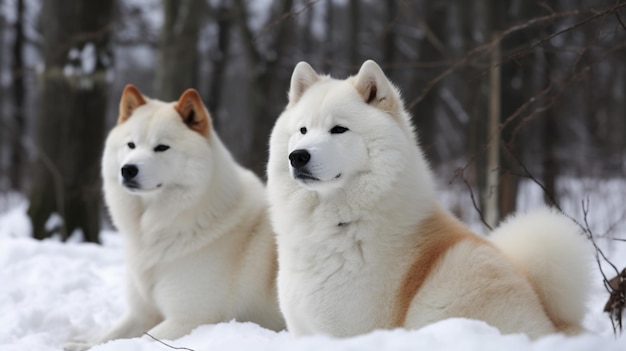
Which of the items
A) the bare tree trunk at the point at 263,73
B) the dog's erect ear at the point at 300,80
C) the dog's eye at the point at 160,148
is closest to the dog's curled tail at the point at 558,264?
the dog's erect ear at the point at 300,80

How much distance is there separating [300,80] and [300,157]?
70 cm

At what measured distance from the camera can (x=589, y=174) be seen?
329 inches

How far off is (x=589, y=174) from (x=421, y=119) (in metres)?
8.08

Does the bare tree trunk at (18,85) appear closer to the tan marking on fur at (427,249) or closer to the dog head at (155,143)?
the dog head at (155,143)

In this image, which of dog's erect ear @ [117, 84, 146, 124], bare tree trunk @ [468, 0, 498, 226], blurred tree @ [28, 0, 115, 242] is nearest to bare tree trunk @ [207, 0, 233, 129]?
blurred tree @ [28, 0, 115, 242]

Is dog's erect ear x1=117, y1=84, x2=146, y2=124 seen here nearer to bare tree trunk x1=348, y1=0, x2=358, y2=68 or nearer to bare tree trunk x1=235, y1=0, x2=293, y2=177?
bare tree trunk x1=235, y1=0, x2=293, y2=177

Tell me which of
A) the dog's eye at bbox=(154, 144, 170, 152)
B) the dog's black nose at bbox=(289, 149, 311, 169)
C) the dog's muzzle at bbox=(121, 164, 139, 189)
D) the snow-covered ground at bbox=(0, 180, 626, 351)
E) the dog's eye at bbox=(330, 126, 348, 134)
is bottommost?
the snow-covered ground at bbox=(0, 180, 626, 351)

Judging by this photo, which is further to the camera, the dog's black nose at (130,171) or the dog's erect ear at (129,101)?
the dog's erect ear at (129,101)

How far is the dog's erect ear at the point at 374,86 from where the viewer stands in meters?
3.04

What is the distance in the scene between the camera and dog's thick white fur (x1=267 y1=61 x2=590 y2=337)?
2674 mm

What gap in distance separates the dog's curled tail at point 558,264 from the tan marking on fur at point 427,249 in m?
0.26

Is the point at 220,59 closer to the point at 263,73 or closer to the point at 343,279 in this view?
the point at 263,73

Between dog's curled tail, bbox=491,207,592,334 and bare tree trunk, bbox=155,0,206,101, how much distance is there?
5865mm

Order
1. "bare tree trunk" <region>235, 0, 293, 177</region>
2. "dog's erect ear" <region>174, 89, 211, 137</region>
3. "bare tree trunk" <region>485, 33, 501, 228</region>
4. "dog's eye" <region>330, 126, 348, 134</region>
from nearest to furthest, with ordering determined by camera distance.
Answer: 1. "dog's eye" <region>330, 126, 348, 134</region>
2. "dog's erect ear" <region>174, 89, 211, 137</region>
3. "bare tree trunk" <region>485, 33, 501, 228</region>
4. "bare tree trunk" <region>235, 0, 293, 177</region>
